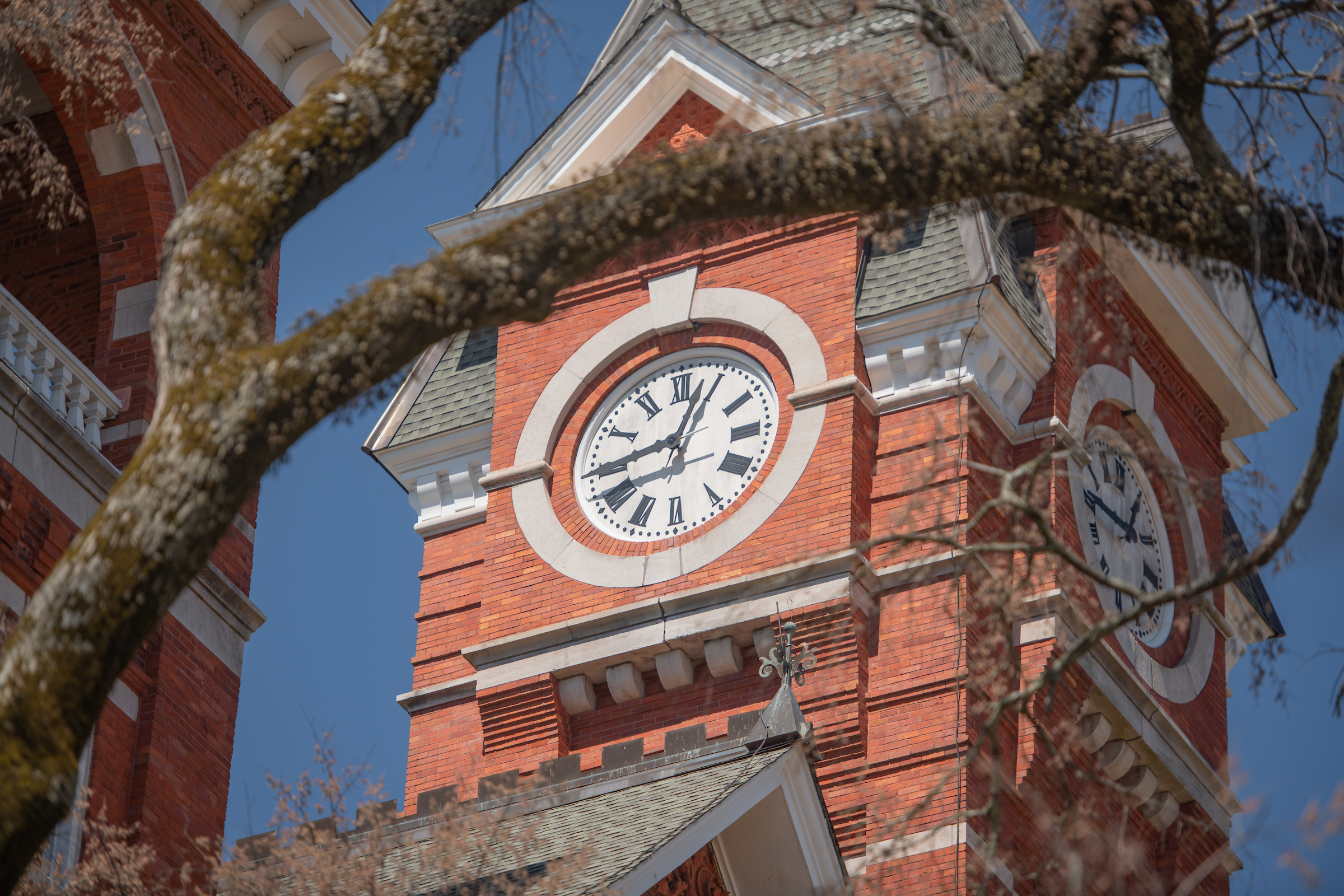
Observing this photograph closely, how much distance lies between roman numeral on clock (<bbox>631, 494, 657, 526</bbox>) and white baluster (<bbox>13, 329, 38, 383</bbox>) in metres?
10.9

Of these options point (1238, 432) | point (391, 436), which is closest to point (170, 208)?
point (391, 436)

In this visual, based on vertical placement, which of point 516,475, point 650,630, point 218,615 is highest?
point 516,475

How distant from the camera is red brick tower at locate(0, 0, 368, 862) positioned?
44.8 feet

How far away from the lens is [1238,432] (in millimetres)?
28250

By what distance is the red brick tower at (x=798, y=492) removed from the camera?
21938mm

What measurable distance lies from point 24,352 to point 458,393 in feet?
43.9

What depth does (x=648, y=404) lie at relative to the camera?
80.9 ft

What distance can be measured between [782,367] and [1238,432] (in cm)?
718

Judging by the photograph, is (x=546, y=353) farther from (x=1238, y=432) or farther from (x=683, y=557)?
(x=1238, y=432)

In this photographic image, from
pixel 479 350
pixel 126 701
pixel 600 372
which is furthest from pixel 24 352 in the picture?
pixel 479 350

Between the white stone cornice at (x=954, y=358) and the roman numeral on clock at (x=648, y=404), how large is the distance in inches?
91.4

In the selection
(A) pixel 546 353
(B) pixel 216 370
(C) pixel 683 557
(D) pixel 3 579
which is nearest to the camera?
(B) pixel 216 370

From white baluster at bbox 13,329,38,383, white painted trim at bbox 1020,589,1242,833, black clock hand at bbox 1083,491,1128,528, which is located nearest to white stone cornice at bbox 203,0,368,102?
white baluster at bbox 13,329,38,383

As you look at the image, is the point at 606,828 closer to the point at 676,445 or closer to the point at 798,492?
the point at 798,492
